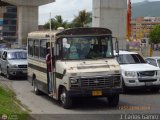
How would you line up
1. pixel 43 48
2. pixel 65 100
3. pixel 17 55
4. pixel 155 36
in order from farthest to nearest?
pixel 155 36 → pixel 17 55 → pixel 43 48 → pixel 65 100

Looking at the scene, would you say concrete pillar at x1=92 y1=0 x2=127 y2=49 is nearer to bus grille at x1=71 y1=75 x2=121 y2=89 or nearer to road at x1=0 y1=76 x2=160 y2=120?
road at x1=0 y1=76 x2=160 y2=120

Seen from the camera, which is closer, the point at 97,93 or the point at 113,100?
the point at 97,93

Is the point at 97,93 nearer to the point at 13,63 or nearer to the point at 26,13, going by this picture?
the point at 13,63

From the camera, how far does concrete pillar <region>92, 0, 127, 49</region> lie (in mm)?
38188

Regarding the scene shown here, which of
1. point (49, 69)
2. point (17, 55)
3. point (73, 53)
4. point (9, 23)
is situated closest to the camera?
point (73, 53)

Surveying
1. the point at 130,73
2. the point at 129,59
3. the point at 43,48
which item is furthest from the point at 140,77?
the point at 43,48

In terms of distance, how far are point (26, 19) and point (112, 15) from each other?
101 feet

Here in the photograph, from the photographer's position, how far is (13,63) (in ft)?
87.6

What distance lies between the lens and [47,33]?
16.3 m

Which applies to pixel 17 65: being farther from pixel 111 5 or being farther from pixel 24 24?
pixel 24 24

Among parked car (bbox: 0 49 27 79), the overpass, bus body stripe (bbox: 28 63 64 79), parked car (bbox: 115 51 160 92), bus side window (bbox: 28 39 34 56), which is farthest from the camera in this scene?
the overpass

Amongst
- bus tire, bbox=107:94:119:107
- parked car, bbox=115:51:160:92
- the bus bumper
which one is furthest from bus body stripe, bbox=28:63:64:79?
parked car, bbox=115:51:160:92

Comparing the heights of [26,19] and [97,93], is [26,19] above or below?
above

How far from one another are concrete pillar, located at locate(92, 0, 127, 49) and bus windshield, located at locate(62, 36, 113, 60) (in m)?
22.9
